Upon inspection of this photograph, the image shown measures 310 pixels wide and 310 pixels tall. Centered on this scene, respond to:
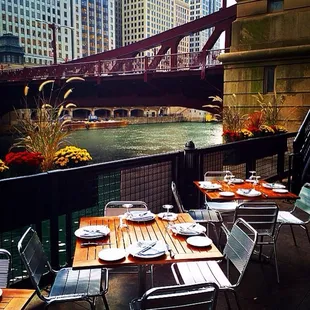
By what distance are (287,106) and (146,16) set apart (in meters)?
117

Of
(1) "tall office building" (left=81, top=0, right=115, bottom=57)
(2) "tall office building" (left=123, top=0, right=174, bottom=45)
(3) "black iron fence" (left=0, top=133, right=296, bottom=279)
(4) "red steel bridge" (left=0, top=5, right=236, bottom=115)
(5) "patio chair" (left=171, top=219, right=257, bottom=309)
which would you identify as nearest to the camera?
(5) "patio chair" (left=171, top=219, right=257, bottom=309)

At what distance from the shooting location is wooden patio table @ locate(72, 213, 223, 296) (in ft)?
7.22

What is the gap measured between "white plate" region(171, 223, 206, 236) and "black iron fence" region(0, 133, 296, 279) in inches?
44.9

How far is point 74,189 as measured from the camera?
353cm

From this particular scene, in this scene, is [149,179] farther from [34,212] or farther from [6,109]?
[6,109]

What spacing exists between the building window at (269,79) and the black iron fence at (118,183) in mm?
3582

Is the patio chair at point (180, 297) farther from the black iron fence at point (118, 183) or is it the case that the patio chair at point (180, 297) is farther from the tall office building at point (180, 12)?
the tall office building at point (180, 12)

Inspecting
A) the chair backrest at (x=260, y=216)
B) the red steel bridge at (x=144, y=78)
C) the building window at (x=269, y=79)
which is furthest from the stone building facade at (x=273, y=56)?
the chair backrest at (x=260, y=216)

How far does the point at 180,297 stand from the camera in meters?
1.65

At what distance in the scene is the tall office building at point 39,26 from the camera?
91.2m

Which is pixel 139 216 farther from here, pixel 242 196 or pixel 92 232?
pixel 242 196

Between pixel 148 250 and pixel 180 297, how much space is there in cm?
69

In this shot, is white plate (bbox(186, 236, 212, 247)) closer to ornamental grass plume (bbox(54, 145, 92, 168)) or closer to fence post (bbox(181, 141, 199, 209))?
ornamental grass plume (bbox(54, 145, 92, 168))

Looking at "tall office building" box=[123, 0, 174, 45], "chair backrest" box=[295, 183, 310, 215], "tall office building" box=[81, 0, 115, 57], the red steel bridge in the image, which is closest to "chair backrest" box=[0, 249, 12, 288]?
"chair backrest" box=[295, 183, 310, 215]
